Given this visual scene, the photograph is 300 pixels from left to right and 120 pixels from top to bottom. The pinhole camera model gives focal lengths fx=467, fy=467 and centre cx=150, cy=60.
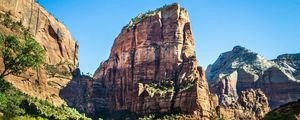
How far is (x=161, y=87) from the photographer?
7057 inches

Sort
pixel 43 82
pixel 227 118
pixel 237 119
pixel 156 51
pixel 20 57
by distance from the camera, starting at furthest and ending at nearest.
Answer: pixel 156 51 < pixel 237 119 < pixel 227 118 < pixel 43 82 < pixel 20 57

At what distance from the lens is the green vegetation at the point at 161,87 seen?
6798 inches

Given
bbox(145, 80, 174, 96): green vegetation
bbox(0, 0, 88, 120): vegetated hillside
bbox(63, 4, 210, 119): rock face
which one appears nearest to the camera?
bbox(0, 0, 88, 120): vegetated hillside

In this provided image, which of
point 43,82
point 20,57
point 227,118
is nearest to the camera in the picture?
point 20,57

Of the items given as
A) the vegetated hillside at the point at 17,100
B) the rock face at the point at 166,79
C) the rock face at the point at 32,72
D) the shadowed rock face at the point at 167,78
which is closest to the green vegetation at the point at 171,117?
the rock face at the point at 166,79

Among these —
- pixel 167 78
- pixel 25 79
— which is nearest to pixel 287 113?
pixel 25 79

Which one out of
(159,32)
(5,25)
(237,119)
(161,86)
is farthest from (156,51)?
(5,25)

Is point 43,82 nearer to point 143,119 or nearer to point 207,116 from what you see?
point 143,119

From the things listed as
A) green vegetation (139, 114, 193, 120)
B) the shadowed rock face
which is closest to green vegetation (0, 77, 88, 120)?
green vegetation (139, 114, 193, 120)

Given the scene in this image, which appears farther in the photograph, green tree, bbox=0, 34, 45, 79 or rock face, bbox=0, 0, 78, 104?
rock face, bbox=0, 0, 78, 104

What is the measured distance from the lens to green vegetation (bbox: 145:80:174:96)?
172663mm

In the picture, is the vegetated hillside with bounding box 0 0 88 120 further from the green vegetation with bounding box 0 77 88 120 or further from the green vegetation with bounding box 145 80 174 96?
the green vegetation with bounding box 145 80 174 96

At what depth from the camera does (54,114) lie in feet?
422

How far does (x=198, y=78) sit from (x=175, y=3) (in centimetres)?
4161
